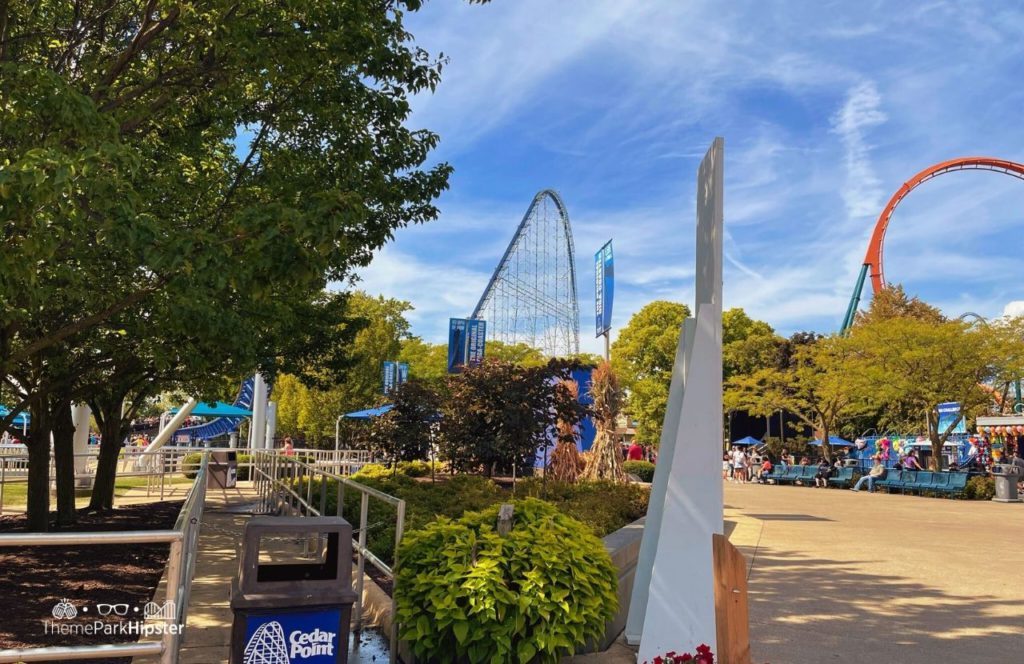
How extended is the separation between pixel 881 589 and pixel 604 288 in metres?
22.0

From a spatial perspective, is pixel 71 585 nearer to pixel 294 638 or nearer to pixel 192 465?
pixel 294 638

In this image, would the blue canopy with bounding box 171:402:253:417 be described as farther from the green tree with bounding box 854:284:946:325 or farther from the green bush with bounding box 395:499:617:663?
the green tree with bounding box 854:284:946:325

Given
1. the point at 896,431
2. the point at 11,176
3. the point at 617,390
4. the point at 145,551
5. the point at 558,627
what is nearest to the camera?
the point at 11,176

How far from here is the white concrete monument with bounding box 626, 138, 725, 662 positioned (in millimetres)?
5059

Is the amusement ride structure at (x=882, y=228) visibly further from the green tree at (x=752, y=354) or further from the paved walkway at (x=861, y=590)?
the paved walkway at (x=861, y=590)

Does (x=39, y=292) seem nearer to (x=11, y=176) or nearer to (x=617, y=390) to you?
(x=11, y=176)

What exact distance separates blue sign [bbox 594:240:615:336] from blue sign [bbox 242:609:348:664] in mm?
24549

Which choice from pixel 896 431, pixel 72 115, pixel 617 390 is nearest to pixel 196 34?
pixel 72 115

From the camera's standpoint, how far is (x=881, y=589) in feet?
25.5

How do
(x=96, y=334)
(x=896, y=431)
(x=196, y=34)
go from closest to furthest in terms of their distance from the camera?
1. (x=196, y=34)
2. (x=96, y=334)
3. (x=896, y=431)

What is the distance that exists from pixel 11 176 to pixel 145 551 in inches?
308

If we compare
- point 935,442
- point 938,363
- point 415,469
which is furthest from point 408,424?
point 935,442

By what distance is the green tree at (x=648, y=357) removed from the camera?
183 ft

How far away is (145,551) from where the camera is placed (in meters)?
10.1
